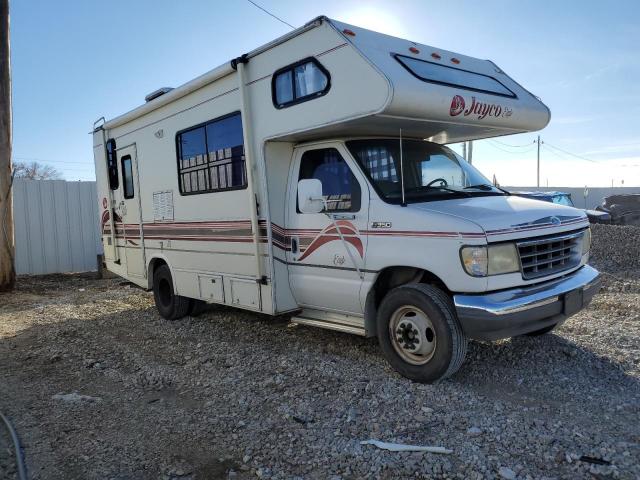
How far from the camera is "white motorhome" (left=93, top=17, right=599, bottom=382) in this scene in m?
4.35

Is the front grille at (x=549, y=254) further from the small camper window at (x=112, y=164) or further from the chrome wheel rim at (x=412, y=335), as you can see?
the small camper window at (x=112, y=164)

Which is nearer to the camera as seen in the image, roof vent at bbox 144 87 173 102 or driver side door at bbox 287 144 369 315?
driver side door at bbox 287 144 369 315

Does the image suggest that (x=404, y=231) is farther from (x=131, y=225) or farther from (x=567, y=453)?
(x=131, y=225)

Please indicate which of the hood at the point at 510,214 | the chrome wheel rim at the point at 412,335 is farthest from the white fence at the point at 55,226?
the hood at the point at 510,214

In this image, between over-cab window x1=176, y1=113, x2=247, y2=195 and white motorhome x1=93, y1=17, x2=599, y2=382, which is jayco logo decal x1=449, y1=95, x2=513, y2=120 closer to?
white motorhome x1=93, y1=17, x2=599, y2=382

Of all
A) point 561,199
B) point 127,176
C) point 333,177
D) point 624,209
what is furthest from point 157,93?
point 624,209

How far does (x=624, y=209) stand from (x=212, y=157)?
1838 cm

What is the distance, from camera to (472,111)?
16.8 ft

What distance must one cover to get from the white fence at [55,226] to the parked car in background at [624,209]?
1742 cm

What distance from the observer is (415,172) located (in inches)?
206

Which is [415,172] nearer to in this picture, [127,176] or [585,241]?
[585,241]

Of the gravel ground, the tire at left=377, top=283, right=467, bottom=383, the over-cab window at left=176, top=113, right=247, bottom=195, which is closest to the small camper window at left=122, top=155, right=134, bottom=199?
the over-cab window at left=176, top=113, right=247, bottom=195

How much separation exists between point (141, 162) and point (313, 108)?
3841 millimetres

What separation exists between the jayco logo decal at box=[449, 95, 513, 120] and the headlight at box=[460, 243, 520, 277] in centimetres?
146
